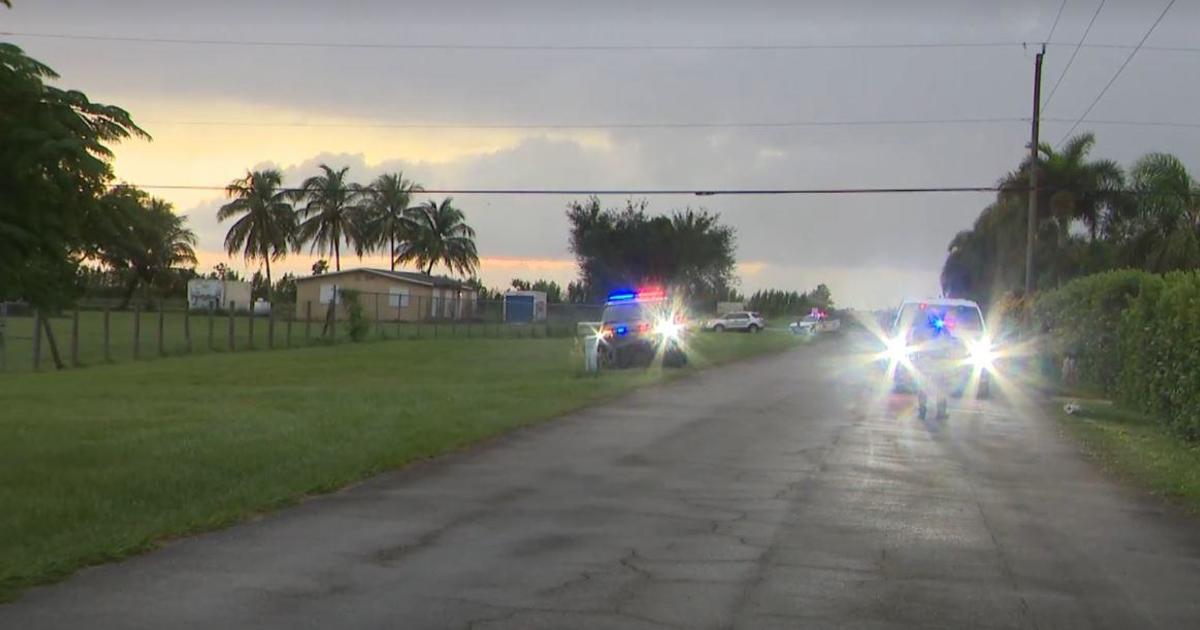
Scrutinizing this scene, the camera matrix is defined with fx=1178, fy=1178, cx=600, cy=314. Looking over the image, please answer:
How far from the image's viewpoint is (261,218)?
261 ft

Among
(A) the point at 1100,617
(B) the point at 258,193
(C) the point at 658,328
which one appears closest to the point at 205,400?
(C) the point at 658,328

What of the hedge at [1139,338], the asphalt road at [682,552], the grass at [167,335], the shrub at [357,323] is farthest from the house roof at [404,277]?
the asphalt road at [682,552]

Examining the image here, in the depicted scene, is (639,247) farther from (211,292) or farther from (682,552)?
(682,552)

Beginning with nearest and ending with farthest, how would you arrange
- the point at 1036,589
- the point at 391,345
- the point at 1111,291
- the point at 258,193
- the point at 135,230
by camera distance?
the point at 1036,589
the point at 135,230
the point at 1111,291
the point at 391,345
the point at 258,193

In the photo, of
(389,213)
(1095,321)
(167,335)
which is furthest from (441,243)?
(1095,321)

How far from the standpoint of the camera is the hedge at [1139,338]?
1495 centimetres

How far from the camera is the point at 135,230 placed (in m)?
11.1

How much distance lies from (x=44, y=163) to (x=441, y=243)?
82454mm

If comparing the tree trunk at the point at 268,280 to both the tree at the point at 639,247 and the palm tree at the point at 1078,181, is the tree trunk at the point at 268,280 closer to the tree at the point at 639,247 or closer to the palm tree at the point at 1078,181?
the tree at the point at 639,247

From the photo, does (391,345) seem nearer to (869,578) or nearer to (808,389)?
(808,389)

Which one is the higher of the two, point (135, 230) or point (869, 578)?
point (135, 230)

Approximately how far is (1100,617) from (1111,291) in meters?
17.1

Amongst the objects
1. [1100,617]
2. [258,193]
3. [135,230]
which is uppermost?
[258,193]

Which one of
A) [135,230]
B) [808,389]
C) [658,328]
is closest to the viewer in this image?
[135,230]
